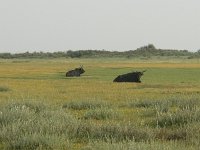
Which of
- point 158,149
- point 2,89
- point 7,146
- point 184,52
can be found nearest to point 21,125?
point 7,146

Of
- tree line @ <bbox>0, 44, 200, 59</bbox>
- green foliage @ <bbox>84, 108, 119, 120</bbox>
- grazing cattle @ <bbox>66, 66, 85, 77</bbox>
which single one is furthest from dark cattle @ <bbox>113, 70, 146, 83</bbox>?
tree line @ <bbox>0, 44, 200, 59</bbox>

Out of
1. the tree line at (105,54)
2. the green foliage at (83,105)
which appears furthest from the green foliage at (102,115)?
the tree line at (105,54)

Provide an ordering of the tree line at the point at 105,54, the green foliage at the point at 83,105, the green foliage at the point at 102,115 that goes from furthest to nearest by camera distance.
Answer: the tree line at the point at 105,54 → the green foliage at the point at 83,105 → the green foliage at the point at 102,115

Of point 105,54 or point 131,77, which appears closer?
point 131,77

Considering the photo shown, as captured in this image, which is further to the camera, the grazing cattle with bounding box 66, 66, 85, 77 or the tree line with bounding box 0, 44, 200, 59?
the tree line with bounding box 0, 44, 200, 59

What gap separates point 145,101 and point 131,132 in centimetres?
768

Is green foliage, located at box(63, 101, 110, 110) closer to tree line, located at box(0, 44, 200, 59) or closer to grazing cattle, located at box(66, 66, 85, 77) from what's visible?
grazing cattle, located at box(66, 66, 85, 77)

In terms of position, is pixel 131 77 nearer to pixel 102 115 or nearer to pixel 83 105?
pixel 83 105

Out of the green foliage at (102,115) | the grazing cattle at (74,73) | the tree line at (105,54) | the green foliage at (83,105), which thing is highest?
the green foliage at (102,115)

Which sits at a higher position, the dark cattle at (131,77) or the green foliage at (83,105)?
the green foliage at (83,105)

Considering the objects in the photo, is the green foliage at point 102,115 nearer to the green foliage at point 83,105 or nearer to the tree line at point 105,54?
the green foliage at point 83,105

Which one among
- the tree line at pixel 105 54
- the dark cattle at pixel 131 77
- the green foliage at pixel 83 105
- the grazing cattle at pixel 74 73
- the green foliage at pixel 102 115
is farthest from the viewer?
the tree line at pixel 105 54

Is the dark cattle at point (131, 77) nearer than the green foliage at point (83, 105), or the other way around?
the green foliage at point (83, 105)

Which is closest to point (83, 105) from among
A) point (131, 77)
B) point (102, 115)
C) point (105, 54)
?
point (102, 115)
